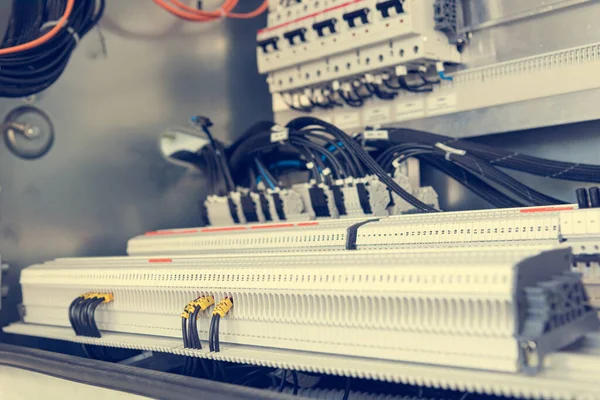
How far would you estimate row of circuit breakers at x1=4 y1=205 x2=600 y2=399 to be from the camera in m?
0.92

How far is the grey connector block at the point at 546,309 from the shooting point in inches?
35.6

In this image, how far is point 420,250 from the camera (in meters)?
1.18

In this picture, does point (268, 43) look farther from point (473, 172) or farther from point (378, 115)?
point (473, 172)

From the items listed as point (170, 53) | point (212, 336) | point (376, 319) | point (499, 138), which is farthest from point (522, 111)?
point (170, 53)

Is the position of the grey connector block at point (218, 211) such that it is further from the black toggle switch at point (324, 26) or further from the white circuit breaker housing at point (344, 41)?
the black toggle switch at point (324, 26)

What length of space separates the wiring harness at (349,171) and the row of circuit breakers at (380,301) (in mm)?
246

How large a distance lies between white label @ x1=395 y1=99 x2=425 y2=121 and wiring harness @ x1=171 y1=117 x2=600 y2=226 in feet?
0.50

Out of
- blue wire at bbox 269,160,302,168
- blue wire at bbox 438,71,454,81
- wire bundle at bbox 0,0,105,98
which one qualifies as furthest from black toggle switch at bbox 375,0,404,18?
wire bundle at bbox 0,0,105,98

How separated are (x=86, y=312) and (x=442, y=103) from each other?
124 centimetres

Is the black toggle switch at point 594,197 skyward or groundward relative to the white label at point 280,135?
groundward

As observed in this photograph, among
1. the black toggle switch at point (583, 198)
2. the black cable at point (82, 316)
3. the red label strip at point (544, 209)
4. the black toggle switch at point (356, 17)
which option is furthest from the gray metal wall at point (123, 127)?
the black toggle switch at point (583, 198)

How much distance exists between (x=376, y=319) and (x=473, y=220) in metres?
0.42

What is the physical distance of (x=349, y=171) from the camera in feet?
6.13

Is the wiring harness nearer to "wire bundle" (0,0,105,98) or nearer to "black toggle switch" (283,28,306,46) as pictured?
"black toggle switch" (283,28,306,46)
